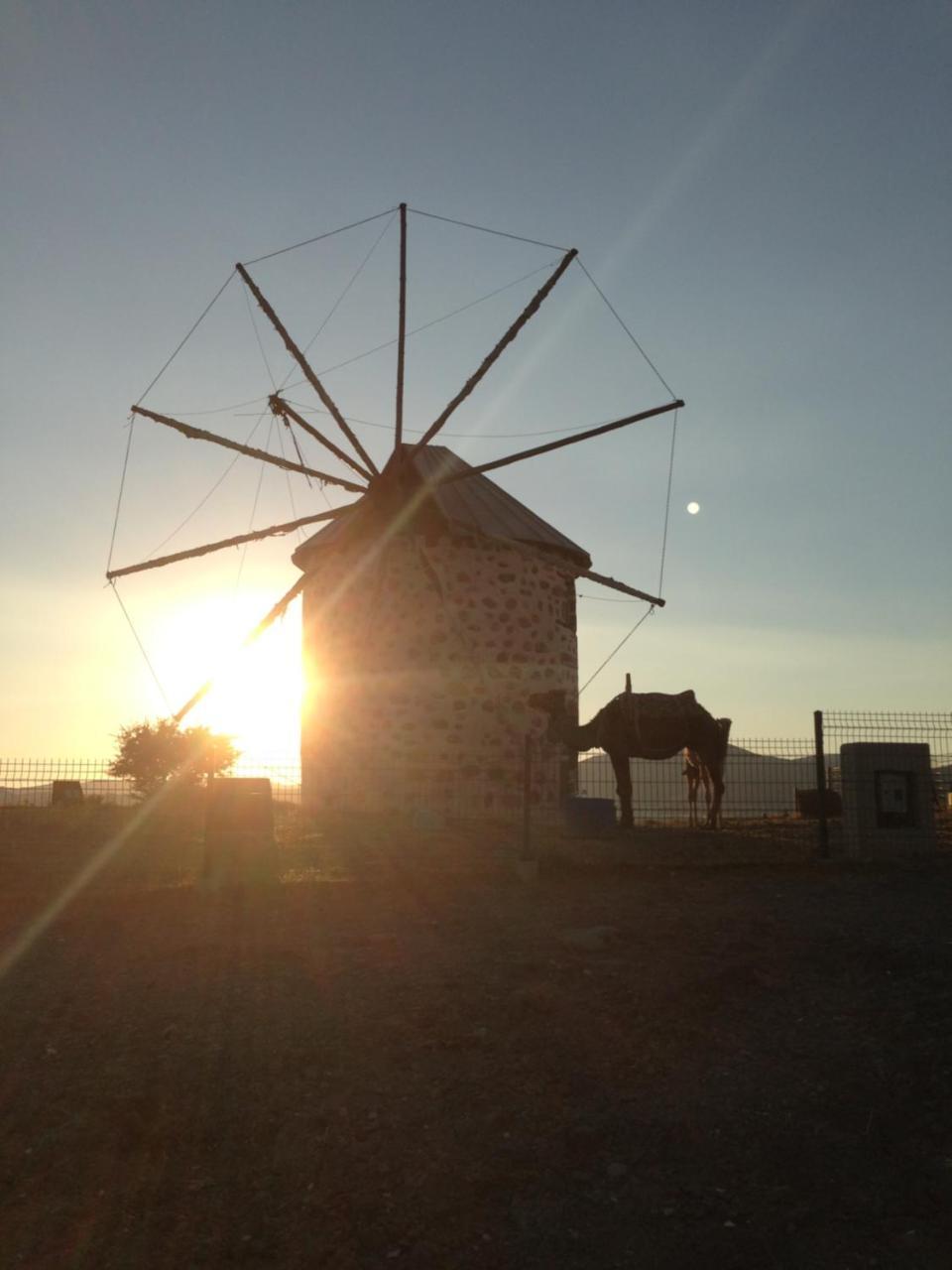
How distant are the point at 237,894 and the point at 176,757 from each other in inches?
967

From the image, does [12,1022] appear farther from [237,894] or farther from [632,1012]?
[632,1012]

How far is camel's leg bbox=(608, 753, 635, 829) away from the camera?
1805 centimetres

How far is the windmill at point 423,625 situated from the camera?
19891 millimetres

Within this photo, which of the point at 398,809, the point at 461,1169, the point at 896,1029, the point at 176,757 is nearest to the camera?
the point at 461,1169

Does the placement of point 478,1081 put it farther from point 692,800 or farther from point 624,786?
point 692,800

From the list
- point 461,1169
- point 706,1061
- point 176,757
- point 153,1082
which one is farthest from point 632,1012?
point 176,757

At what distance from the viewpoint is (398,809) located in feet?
64.1

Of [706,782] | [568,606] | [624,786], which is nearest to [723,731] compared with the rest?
[706,782]

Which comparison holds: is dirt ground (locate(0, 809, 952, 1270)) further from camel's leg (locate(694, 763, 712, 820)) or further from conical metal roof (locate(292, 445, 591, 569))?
conical metal roof (locate(292, 445, 591, 569))

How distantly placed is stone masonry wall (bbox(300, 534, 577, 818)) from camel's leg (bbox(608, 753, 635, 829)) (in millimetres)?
1069

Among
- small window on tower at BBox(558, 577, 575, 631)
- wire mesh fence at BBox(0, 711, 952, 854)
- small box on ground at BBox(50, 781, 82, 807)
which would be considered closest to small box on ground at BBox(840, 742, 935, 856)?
wire mesh fence at BBox(0, 711, 952, 854)

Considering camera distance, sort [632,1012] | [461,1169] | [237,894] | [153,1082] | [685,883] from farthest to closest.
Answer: [685,883] < [237,894] < [632,1012] < [153,1082] < [461,1169]

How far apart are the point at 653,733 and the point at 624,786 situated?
4.32 feet

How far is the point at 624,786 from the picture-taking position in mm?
18188
